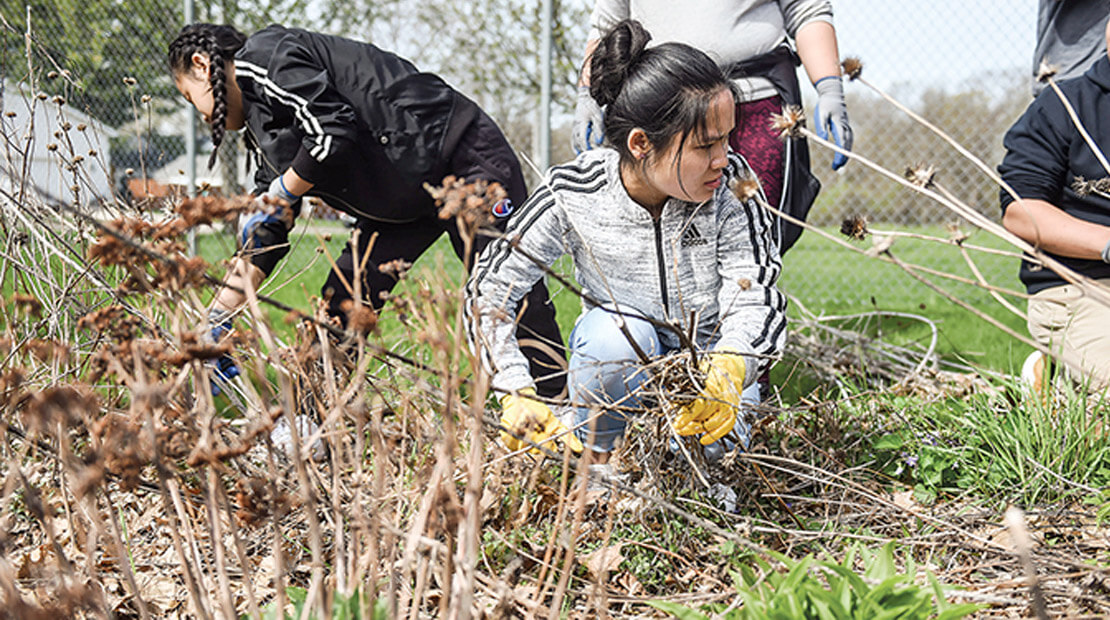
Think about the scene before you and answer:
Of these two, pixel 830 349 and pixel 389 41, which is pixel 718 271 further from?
pixel 389 41

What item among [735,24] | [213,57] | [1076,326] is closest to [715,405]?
[735,24]

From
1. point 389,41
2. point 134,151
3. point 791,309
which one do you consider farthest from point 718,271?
point 134,151

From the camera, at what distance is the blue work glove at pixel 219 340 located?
144 centimetres

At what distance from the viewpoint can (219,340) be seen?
170 cm

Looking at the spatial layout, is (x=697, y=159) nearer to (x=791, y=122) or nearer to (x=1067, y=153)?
(x=791, y=122)

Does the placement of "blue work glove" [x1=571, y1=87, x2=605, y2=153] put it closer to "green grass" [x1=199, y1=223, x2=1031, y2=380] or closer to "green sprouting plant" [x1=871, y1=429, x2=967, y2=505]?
"green grass" [x1=199, y1=223, x2=1031, y2=380]

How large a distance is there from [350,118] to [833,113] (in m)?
1.43

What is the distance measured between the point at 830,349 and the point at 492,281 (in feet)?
6.08

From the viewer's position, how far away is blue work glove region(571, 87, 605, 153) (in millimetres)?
Result: 2475

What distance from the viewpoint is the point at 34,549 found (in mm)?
1881

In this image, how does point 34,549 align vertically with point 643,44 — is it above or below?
below

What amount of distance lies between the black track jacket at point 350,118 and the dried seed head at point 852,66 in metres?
1.54

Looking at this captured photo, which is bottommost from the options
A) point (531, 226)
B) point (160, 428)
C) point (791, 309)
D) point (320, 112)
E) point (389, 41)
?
point (791, 309)

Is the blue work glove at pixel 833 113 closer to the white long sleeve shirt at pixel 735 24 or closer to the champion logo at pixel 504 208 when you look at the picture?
the white long sleeve shirt at pixel 735 24
